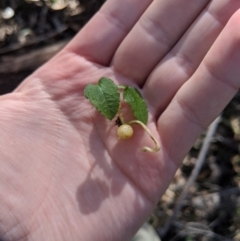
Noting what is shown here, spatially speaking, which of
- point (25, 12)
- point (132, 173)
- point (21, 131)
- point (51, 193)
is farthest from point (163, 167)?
point (25, 12)

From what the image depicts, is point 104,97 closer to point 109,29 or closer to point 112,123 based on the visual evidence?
point 112,123

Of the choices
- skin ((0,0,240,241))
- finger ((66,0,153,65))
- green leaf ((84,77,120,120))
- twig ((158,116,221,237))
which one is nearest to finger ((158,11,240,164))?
skin ((0,0,240,241))

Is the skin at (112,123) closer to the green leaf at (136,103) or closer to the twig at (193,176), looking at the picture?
the green leaf at (136,103)

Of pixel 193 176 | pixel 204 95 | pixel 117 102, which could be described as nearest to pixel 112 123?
pixel 117 102

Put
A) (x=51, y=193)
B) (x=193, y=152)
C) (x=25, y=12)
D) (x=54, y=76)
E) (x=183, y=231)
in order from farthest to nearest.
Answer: (x=25, y=12) < (x=193, y=152) < (x=183, y=231) < (x=54, y=76) < (x=51, y=193)

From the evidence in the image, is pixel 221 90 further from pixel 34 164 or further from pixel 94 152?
pixel 34 164

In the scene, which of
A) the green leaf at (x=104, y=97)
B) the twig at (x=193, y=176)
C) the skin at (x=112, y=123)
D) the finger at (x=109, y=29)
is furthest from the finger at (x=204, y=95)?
the twig at (x=193, y=176)

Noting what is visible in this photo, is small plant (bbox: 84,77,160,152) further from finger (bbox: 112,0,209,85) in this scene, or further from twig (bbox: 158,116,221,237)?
twig (bbox: 158,116,221,237)
